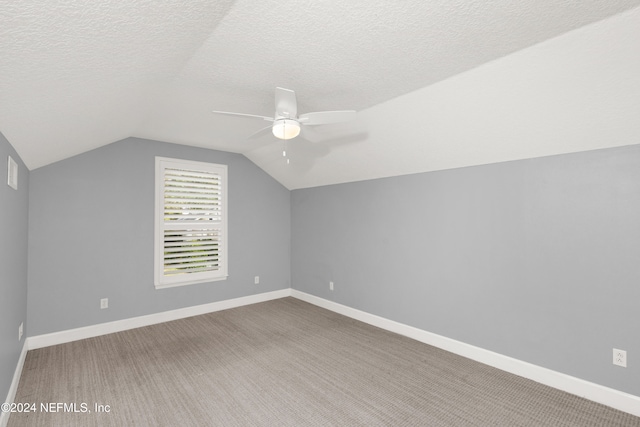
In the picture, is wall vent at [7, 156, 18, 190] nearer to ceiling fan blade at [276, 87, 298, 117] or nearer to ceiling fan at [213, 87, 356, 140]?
ceiling fan at [213, 87, 356, 140]

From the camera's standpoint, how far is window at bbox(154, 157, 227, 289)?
4316 mm

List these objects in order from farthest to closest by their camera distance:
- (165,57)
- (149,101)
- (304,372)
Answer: (304,372) < (149,101) < (165,57)

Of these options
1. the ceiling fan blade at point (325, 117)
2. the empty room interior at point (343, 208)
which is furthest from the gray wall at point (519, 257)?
the ceiling fan blade at point (325, 117)

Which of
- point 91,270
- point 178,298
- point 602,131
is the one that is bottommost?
point 178,298

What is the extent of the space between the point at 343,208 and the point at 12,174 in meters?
3.69

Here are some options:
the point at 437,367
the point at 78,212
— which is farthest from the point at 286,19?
the point at 78,212

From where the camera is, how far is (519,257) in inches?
114

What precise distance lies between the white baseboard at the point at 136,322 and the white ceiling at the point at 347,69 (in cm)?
198

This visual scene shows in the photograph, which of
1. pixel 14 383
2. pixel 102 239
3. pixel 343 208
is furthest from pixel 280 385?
pixel 102 239

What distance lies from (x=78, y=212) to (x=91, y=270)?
29.1 inches

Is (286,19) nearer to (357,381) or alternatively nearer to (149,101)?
(149,101)

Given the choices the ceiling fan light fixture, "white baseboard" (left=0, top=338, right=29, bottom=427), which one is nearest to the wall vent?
"white baseboard" (left=0, top=338, right=29, bottom=427)

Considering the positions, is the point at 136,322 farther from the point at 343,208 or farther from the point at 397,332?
the point at 397,332

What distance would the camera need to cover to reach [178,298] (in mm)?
4465
